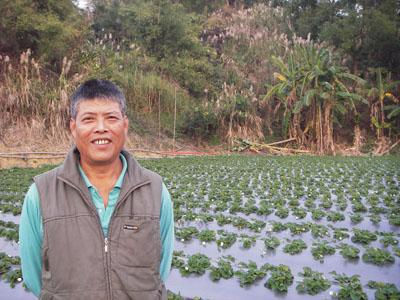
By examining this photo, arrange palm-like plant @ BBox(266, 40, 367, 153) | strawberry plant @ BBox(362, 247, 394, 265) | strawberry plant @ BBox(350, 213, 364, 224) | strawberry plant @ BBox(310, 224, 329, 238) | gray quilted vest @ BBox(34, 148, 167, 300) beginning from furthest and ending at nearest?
palm-like plant @ BBox(266, 40, 367, 153)
strawberry plant @ BBox(350, 213, 364, 224)
strawberry plant @ BBox(310, 224, 329, 238)
strawberry plant @ BBox(362, 247, 394, 265)
gray quilted vest @ BBox(34, 148, 167, 300)

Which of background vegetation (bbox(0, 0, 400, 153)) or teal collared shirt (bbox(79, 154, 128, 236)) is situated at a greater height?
background vegetation (bbox(0, 0, 400, 153))

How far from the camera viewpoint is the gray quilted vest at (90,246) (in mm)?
1695

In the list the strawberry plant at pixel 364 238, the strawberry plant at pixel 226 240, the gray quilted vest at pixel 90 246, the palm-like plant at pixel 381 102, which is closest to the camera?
the gray quilted vest at pixel 90 246

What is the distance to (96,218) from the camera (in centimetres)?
173

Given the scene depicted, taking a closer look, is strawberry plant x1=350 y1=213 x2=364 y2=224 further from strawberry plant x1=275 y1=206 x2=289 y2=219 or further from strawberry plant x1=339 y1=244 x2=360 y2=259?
strawberry plant x1=339 y1=244 x2=360 y2=259

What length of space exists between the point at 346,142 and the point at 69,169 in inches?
816

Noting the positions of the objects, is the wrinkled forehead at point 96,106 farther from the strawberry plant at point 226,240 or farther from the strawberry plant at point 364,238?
the strawberry plant at point 364,238

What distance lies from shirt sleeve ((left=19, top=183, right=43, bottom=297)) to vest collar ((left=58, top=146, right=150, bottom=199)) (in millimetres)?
146

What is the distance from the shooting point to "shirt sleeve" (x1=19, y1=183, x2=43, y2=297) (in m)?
1.76

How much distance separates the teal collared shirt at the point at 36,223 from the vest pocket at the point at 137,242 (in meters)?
0.09

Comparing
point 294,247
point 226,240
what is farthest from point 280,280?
point 226,240

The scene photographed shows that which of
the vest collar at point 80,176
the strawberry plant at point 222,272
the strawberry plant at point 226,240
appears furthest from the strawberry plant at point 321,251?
the vest collar at point 80,176

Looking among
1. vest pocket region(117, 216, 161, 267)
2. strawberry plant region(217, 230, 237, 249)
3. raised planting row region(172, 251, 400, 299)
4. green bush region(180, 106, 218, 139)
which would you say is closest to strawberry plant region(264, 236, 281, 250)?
strawberry plant region(217, 230, 237, 249)

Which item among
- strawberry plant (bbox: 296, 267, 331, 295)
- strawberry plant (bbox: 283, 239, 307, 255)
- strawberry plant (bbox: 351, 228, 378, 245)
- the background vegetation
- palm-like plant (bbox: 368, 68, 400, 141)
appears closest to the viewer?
strawberry plant (bbox: 296, 267, 331, 295)
